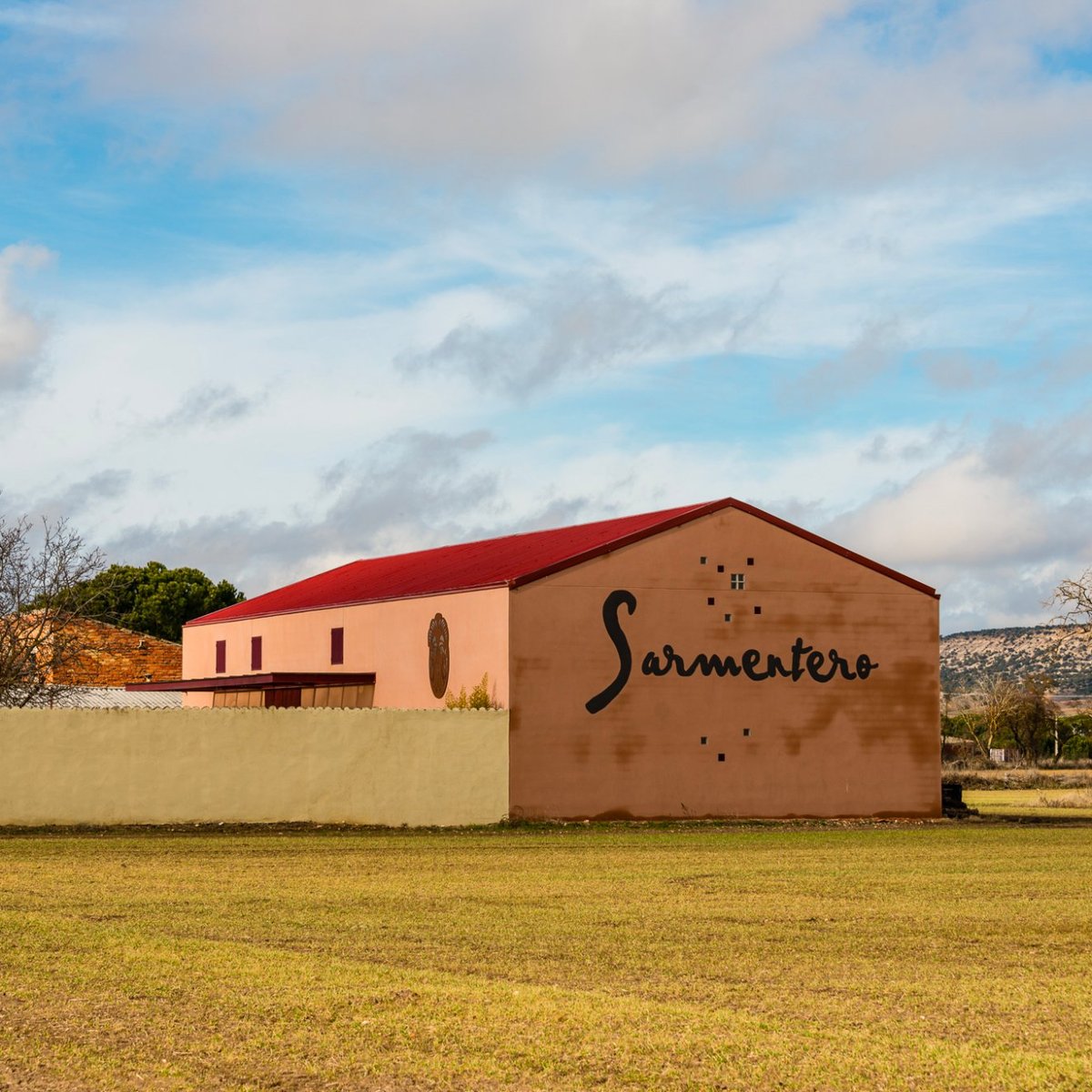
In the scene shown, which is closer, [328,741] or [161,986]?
[161,986]

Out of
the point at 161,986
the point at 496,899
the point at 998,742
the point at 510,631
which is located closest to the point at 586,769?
the point at 510,631

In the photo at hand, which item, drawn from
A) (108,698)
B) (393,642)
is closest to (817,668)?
(393,642)

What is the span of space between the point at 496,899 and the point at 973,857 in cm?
1048

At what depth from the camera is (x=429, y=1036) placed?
10594mm

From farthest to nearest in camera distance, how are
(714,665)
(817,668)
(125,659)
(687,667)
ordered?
(125,659)
(817,668)
(714,665)
(687,667)

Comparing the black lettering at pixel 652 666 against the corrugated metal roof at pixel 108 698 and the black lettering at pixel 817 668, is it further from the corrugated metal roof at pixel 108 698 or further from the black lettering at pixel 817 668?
the corrugated metal roof at pixel 108 698

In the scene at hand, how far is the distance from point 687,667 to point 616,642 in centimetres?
182

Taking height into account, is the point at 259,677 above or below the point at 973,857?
above

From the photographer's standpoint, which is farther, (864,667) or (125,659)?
(125,659)

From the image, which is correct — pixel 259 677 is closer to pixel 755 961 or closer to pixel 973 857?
pixel 973 857

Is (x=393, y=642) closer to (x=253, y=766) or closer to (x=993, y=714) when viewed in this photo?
(x=253, y=766)

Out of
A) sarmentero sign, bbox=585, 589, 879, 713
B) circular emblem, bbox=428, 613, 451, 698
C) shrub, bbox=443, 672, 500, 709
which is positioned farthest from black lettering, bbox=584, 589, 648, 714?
circular emblem, bbox=428, 613, 451, 698

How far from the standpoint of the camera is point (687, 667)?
35.6 m

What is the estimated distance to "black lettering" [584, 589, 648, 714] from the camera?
34625mm
